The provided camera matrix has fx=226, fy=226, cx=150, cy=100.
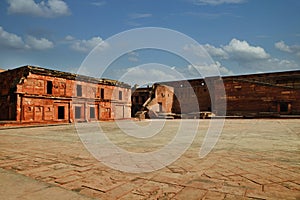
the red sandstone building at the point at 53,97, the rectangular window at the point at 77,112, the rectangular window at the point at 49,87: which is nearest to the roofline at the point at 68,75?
the red sandstone building at the point at 53,97

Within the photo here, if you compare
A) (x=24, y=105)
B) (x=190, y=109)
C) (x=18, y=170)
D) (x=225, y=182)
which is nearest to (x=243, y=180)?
(x=225, y=182)

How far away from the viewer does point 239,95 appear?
29328mm

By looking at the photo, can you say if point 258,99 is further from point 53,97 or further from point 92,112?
point 53,97

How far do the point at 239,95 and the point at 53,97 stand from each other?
22.2 metres

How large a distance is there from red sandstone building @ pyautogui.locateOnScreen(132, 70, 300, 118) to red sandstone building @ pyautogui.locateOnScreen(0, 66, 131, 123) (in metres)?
7.87

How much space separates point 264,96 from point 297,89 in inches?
137

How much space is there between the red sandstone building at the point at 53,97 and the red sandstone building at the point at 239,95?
25.8ft

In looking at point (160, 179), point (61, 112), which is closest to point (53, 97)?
point (61, 112)

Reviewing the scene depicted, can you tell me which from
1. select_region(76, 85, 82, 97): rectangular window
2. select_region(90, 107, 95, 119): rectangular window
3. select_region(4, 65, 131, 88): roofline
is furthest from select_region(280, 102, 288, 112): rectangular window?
select_region(76, 85, 82, 97): rectangular window

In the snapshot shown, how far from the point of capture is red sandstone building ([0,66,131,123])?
1895 centimetres

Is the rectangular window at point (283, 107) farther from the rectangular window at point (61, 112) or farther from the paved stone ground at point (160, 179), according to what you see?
the paved stone ground at point (160, 179)

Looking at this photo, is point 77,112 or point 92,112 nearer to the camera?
point 77,112

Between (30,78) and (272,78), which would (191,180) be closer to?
(30,78)

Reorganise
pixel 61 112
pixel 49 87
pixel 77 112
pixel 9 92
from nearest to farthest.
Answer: pixel 9 92 → pixel 49 87 → pixel 61 112 → pixel 77 112
